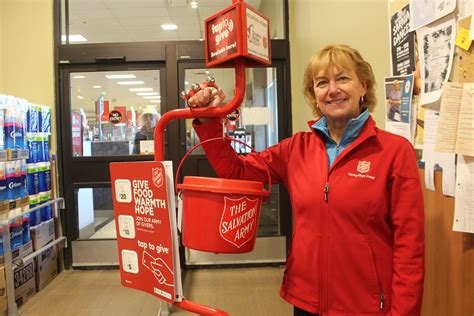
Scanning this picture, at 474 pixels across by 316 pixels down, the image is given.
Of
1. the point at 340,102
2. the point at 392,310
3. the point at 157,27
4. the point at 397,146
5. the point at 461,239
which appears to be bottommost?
the point at 392,310

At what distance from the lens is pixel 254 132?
409cm

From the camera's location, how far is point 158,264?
4.42 ft

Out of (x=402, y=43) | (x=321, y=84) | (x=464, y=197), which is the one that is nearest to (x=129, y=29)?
(x=402, y=43)

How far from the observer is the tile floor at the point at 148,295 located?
3.12 metres

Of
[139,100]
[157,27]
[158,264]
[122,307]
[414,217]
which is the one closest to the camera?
[414,217]

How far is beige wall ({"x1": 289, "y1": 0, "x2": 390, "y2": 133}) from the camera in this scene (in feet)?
6.72

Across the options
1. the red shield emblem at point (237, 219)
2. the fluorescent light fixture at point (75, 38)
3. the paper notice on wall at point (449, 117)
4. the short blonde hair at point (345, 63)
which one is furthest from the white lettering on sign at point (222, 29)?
the fluorescent light fixture at point (75, 38)

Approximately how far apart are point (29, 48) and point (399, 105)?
12.4ft

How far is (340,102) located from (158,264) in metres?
0.81

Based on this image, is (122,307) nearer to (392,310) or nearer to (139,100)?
(139,100)

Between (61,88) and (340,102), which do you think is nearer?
(340,102)

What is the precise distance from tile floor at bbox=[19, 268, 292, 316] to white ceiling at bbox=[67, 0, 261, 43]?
7.98 feet

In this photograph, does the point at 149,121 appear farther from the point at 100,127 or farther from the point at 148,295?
the point at 148,295

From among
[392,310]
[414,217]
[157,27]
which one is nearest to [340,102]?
[414,217]
